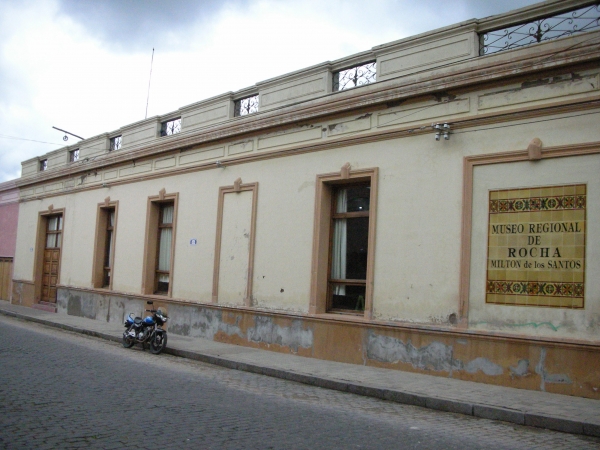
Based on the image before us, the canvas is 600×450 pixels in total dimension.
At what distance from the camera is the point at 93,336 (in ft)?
51.8

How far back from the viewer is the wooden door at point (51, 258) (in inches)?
889

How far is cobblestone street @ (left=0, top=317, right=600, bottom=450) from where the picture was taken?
595 centimetres

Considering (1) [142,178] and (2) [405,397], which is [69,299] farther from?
(2) [405,397]

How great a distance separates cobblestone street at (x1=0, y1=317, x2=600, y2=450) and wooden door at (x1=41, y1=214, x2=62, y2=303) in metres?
→ 12.7

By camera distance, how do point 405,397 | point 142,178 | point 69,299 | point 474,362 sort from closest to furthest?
point 405,397
point 474,362
point 142,178
point 69,299

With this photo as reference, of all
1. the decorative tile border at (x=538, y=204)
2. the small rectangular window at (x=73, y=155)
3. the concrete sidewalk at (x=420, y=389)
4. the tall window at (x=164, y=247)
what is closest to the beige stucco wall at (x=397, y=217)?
the decorative tile border at (x=538, y=204)

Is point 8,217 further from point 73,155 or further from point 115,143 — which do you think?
point 115,143

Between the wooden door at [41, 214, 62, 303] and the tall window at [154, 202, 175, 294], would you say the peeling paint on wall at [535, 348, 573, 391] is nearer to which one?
the tall window at [154, 202, 175, 294]

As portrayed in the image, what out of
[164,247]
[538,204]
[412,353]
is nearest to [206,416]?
[412,353]

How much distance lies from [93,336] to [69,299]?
5711mm

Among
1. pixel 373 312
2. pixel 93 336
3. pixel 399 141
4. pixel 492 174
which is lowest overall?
pixel 93 336

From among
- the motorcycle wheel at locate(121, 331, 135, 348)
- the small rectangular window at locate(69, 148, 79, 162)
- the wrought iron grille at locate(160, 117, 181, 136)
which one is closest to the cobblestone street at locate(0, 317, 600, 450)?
the motorcycle wheel at locate(121, 331, 135, 348)

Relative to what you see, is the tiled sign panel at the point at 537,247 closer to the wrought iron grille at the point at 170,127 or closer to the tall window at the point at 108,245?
the wrought iron grille at the point at 170,127

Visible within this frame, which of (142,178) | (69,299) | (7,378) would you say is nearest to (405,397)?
(7,378)
